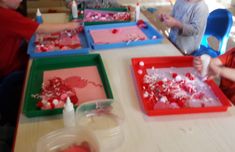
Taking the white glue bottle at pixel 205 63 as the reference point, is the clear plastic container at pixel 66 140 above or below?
below

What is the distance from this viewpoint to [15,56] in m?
1.45

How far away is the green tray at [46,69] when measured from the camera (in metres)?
0.85

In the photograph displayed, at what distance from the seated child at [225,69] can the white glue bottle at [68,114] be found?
0.60 m

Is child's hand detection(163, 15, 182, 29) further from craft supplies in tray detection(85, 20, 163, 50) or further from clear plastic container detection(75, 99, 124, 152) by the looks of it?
clear plastic container detection(75, 99, 124, 152)

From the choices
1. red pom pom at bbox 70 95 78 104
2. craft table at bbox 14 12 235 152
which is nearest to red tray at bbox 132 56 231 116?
craft table at bbox 14 12 235 152

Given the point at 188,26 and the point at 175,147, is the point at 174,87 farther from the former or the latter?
the point at 188,26

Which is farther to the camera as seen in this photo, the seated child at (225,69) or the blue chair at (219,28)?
the blue chair at (219,28)

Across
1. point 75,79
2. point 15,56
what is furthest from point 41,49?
point 75,79

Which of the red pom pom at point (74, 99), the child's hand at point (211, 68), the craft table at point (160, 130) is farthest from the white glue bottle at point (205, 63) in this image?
the red pom pom at point (74, 99)

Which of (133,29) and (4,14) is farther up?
(4,14)

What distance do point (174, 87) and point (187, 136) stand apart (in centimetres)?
27

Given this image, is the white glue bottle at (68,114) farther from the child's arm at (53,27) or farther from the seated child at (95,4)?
the seated child at (95,4)

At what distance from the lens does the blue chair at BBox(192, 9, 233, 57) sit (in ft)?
5.40

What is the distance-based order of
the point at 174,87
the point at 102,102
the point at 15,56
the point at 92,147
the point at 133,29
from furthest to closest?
the point at 133,29 → the point at 15,56 → the point at 174,87 → the point at 102,102 → the point at 92,147
